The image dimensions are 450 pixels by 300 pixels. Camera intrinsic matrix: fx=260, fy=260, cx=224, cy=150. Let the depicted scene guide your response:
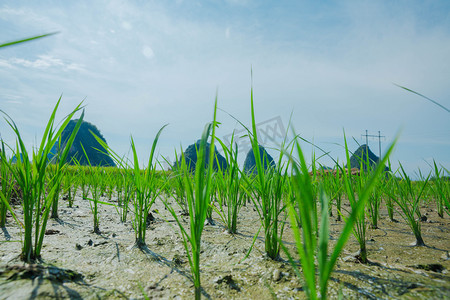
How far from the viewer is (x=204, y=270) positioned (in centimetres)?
99

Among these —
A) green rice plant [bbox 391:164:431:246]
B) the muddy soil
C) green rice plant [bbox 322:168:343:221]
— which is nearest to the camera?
the muddy soil

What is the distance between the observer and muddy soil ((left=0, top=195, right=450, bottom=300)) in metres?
0.78

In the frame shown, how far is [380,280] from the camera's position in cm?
84

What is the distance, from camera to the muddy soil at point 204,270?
78cm

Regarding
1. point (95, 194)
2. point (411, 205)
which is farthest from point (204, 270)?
point (411, 205)

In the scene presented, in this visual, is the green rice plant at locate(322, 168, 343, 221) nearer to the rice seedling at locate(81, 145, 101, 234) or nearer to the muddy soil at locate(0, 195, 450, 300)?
the muddy soil at locate(0, 195, 450, 300)

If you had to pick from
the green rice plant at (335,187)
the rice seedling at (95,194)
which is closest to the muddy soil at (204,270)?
the rice seedling at (95,194)

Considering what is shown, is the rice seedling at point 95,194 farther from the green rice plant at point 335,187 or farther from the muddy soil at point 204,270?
the green rice plant at point 335,187

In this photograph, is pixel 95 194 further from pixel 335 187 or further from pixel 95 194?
pixel 335 187

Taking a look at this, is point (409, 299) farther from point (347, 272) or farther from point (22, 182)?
point (22, 182)

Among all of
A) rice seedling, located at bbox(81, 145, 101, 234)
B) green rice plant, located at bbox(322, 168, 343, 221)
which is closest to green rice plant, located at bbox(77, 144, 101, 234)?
rice seedling, located at bbox(81, 145, 101, 234)

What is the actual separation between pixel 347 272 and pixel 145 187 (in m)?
0.91

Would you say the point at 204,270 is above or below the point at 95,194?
below

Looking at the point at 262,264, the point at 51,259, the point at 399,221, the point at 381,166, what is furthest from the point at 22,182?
the point at 399,221
